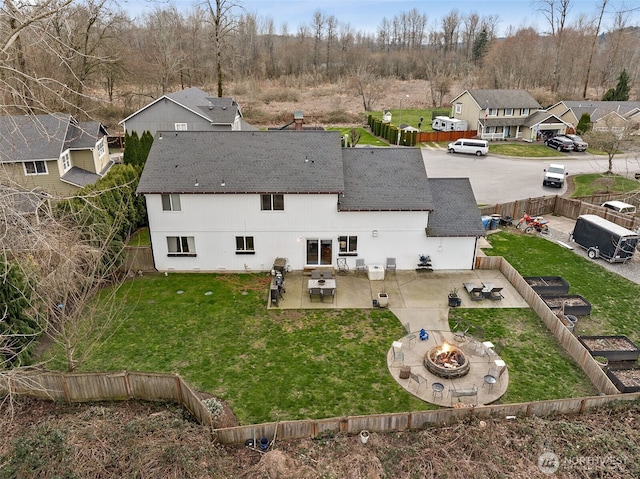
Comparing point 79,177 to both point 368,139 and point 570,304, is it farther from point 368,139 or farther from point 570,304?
point 368,139

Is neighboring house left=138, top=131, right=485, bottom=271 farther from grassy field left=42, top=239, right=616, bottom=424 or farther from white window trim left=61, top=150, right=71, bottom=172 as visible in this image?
white window trim left=61, top=150, right=71, bottom=172

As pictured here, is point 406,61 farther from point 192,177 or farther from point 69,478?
point 69,478

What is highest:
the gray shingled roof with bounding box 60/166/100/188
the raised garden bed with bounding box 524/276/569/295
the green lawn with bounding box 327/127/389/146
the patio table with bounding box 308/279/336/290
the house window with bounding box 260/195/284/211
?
the house window with bounding box 260/195/284/211

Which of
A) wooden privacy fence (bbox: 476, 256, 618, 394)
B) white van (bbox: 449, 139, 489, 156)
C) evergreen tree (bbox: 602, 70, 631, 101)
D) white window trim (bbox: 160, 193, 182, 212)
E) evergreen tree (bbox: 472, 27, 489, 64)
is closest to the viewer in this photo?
wooden privacy fence (bbox: 476, 256, 618, 394)

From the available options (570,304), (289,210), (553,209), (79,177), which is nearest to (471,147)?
(553,209)

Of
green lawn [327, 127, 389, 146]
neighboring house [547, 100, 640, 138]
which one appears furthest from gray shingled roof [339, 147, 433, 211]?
neighboring house [547, 100, 640, 138]

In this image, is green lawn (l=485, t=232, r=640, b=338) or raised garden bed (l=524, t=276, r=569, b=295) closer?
green lawn (l=485, t=232, r=640, b=338)

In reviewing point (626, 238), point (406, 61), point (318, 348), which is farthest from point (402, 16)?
point (318, 348)
